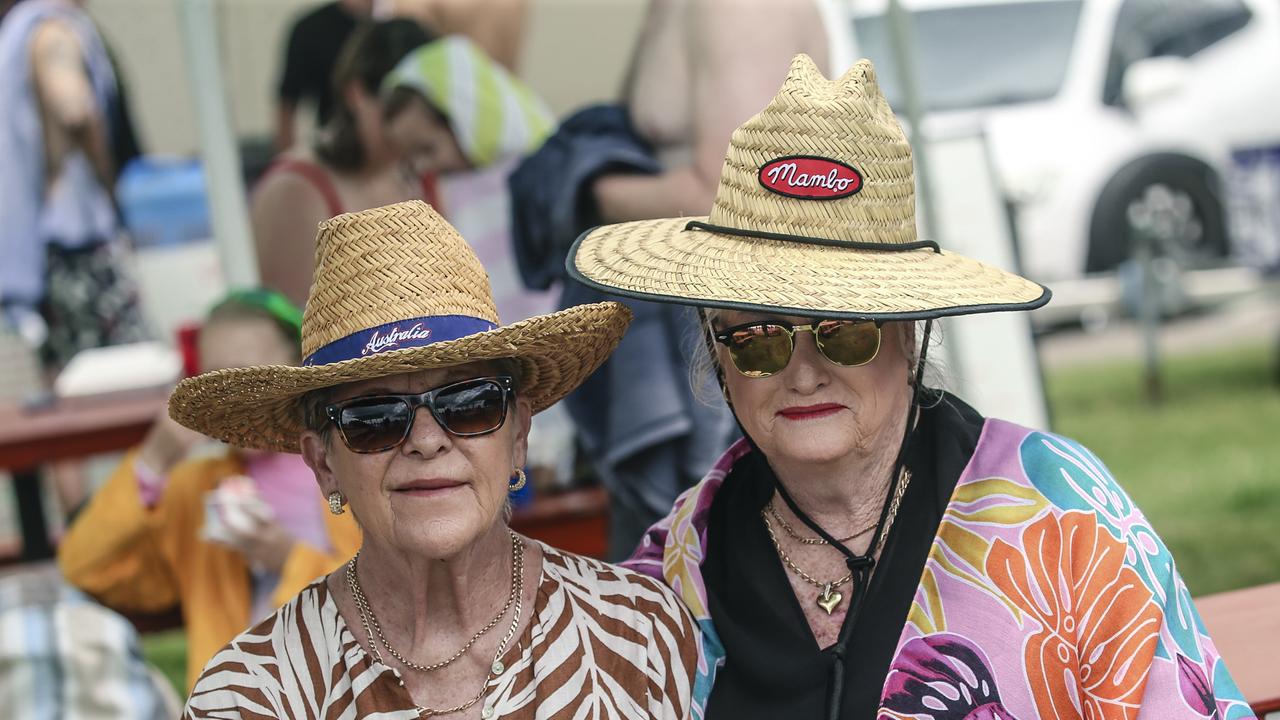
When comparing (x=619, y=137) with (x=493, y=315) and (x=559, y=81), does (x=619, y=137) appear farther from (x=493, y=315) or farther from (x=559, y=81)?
(x=493, y=315)

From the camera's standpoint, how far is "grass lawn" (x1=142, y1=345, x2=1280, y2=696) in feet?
19.1

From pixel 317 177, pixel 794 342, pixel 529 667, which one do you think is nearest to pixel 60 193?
pixel 317 177

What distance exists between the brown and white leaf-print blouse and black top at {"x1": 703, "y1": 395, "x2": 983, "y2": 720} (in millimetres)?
99

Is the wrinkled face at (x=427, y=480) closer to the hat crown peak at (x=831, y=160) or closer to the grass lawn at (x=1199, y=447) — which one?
the hat crown peak at (x=831, y=160)

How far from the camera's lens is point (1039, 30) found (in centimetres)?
815

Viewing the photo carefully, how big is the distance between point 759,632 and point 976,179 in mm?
2763

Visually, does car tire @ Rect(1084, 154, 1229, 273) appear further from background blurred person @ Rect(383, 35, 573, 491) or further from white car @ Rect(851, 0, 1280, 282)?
background blurred person @ Rect(383, 35, 573, 491)

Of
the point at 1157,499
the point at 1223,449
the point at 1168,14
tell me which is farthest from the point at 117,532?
the point at 1168,14

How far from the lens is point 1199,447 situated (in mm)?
7621

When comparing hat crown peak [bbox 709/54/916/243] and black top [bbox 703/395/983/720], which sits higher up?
hat crown peak [bbox 709/54/916/243]

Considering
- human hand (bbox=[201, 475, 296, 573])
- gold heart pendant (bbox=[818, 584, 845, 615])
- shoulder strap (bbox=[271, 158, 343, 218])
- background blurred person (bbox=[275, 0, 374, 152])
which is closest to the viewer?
gold heart pendant (bbox=[818, 584, 845, 615])

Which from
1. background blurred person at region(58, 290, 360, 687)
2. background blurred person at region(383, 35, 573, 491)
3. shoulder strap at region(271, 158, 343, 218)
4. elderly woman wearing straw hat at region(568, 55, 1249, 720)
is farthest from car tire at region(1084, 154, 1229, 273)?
elderly woman wearing straw hat at region(568, 55, 1249, 720)

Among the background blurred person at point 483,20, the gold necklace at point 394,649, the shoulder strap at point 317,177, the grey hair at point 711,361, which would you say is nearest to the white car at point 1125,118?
the background blurred person at point 483,20

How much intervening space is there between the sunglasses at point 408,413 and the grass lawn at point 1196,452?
2618mm
